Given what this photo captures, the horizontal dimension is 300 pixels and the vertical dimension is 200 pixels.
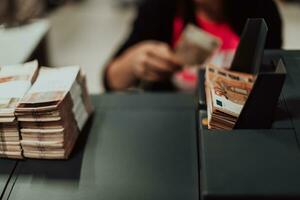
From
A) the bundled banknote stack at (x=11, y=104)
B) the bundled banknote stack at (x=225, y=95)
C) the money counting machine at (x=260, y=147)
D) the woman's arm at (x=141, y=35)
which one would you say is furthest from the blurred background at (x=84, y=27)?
the money counting machine at (x=260, y=147)

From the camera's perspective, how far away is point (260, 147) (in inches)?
19.3

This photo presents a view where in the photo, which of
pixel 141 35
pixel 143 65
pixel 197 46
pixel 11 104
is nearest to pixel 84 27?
pixel 141 35

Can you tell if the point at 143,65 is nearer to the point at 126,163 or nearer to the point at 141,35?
the point at 141,35

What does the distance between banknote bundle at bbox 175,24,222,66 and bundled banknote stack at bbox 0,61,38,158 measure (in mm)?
371

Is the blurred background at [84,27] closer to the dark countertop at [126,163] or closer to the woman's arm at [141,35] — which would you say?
the woman's arm at [141,35]

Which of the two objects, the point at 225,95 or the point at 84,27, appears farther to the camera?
the point at 84,27

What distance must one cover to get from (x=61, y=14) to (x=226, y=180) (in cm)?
241

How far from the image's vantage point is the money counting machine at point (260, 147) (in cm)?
44

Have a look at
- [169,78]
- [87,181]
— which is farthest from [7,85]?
[169,78]

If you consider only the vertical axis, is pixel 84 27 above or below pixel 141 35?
below

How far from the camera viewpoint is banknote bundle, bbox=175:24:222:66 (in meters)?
0.86

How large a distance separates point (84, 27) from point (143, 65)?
1576mm

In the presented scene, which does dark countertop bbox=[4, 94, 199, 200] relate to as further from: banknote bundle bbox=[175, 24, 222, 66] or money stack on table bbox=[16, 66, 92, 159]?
banknote bundle bbox=[175, 24, 222, 66]

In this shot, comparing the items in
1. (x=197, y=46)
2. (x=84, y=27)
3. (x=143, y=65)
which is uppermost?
(x=197, y=46)
